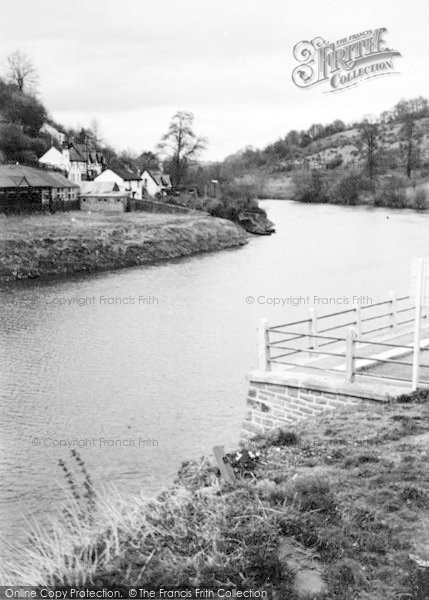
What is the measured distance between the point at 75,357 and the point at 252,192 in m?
75.2

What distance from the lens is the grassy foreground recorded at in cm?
721

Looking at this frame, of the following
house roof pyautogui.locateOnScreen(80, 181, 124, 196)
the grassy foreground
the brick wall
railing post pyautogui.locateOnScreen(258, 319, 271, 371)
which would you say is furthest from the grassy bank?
the grassy foreground

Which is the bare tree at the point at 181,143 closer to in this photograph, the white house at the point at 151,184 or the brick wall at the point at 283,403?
the white house at the point at 151,184

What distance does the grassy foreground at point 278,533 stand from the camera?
23.7 feet

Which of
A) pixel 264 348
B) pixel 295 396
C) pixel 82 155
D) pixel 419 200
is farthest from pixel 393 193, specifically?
pixel 295 396

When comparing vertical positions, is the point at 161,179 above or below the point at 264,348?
above

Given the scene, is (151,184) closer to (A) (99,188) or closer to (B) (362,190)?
(A) (99,188)

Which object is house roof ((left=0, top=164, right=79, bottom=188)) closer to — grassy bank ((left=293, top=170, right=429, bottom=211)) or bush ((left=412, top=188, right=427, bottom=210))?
bush ((left=412, top=188, right=427, bottom=210))

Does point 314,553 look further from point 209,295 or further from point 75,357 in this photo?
point 209,295

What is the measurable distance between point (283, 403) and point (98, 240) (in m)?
43.8

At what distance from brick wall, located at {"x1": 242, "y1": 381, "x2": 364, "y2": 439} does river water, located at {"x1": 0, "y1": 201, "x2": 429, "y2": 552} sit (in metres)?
2.57

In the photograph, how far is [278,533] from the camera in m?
8.00

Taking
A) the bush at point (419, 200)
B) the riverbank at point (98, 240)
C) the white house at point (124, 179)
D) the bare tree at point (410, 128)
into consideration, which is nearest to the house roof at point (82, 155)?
the white house at point (124, 179)

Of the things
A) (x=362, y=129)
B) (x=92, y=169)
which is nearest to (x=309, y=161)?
(x=362, y=129)
